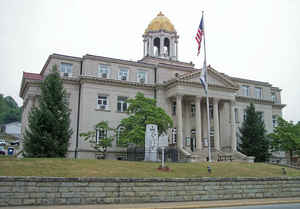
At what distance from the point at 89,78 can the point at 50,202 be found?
25742mm

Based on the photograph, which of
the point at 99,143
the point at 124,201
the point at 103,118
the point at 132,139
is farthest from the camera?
the point at 103,118

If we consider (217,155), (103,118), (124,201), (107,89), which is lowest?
(124,201)

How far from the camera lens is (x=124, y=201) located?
18469mm

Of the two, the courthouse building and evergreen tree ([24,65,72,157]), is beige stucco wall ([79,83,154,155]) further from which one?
evergreen tree ([24,65,72,157])

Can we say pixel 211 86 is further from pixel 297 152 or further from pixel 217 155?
pixel 297 152

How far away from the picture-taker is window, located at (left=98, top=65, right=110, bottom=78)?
43.0m

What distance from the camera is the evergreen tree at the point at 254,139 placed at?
44.7m

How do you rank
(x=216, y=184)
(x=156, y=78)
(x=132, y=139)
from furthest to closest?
1. (x=156, y=78)
2. (x=132, y=139)
3. (x=216, y=184)

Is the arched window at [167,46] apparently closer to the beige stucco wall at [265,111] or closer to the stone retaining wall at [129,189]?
the beige stucco wall at [265,111]

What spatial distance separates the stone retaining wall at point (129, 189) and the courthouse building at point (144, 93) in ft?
47.9

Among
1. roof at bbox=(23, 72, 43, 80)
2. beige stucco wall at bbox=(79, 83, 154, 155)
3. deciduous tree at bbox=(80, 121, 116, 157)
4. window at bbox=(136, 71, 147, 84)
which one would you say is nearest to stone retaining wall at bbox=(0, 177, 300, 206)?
deciduous tree at bbox=(80, 121, 116, 157)

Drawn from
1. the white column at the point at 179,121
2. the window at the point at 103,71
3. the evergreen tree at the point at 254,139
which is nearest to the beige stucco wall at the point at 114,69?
the window at the point at 103,71

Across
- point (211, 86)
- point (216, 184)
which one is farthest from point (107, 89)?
point (216, 184)

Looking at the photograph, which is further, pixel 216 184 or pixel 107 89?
pixel 107 89
